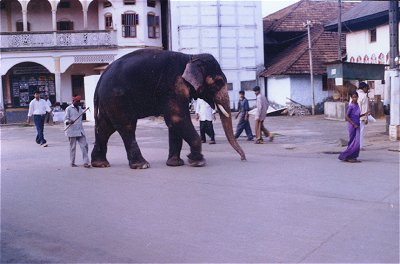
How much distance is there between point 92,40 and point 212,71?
22503 mm

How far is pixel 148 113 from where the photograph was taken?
11.3m

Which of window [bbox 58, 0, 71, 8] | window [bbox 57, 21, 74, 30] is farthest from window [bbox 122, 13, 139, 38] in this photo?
window [bbox 58, 0, 71, 8]

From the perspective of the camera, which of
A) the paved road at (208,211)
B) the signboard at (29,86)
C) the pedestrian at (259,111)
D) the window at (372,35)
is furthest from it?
the signboard at (29,86)

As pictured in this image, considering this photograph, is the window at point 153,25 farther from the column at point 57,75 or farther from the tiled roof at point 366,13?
the tiled roof at point 366,13

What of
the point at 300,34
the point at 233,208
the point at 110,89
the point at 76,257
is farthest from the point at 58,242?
the point at 300,34

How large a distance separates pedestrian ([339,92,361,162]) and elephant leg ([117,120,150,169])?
397cm

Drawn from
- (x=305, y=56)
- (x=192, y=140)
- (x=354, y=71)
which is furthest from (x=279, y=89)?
(x=192, y=140)

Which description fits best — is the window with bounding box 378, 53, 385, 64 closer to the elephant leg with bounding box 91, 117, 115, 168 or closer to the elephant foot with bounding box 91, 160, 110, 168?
the elephant leg with bounding box 91, 117, 115, 168

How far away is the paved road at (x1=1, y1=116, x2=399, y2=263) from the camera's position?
5.12 m

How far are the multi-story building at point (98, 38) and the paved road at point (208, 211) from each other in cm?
2149

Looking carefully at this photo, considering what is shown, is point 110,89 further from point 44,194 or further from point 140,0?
point 140,0

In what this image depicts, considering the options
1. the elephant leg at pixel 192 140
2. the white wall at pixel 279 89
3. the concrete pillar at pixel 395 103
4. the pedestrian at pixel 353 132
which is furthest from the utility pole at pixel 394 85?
the white wall at pixel 279 89

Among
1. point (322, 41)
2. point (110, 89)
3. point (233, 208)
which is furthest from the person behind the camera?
point (322, 41)

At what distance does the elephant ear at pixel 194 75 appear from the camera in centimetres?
1063
